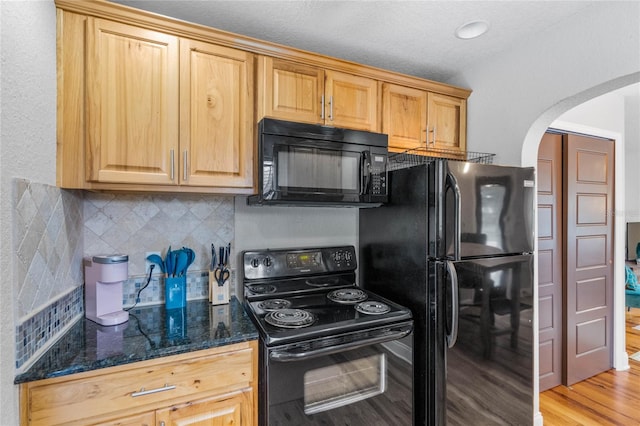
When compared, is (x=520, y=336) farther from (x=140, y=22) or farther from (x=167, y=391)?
(x=140, y=22)

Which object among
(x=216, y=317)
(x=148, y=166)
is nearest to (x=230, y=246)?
(x=216, y=317)

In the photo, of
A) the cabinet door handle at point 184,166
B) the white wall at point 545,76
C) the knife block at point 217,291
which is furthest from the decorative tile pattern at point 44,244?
the white wall at point 545,76

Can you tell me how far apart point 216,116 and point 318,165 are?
22.6 inches

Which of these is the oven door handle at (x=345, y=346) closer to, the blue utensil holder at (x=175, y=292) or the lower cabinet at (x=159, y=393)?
the lower cabinet at (x=159, y=393)

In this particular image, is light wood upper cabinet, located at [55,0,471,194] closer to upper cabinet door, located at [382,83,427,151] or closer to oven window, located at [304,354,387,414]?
upper cabinet door, located at [382,83,427,151]

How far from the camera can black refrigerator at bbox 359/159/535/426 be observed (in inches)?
62.9

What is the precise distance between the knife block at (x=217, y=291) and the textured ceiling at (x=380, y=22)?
4.64ft

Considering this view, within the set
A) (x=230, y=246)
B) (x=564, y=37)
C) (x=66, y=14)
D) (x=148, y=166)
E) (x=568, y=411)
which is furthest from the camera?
(x=568, y=411)

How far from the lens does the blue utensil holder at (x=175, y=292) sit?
1.72m

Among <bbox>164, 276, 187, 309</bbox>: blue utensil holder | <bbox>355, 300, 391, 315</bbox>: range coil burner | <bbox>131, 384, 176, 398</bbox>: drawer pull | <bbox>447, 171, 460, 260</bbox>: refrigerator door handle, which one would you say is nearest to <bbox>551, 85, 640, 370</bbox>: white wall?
<bbox>447, 171, 460, 260</bbox>: refrigerator door handle

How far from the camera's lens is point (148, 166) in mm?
1472

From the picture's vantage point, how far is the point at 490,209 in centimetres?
167

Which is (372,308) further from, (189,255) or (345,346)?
(189,255)

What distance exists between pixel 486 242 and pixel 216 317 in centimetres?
145
